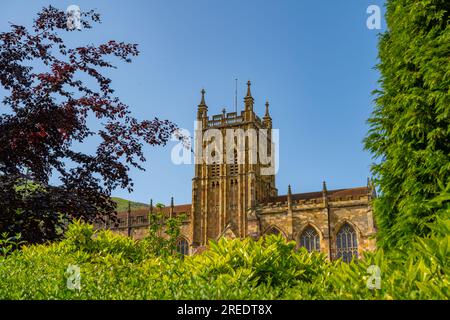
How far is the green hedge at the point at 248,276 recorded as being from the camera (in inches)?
137

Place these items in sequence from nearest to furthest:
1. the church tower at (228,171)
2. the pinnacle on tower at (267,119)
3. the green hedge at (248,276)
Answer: the green hedge at (248,276)
the church tower at (228,171)
the pinnacle on tower at (267,119)

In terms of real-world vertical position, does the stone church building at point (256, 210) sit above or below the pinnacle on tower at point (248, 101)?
below

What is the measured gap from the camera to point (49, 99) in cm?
913

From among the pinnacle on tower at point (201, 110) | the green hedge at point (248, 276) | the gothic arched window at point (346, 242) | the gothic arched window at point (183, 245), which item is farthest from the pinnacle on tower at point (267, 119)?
the green hedge at point (248, 276)

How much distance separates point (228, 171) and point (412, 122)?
144 ft

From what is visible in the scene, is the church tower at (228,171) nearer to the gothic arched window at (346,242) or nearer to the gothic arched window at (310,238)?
the gothic arched window at (310,238)

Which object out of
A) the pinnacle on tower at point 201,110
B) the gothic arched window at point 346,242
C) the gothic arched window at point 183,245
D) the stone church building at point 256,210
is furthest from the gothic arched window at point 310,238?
the pinnacle on tower at point 201,110

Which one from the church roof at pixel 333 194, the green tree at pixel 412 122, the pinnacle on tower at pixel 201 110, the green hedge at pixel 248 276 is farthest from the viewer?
the pinnacle on tower at pixel 201 110

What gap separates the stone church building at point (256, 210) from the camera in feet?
135

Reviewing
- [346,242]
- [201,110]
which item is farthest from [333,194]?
[201,110]

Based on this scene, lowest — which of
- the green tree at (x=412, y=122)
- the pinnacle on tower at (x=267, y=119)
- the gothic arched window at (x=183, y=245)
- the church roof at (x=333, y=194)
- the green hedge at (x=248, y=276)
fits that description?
the green hedge at (x=248, y=276)

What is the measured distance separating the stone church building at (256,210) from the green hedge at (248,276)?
106 feet

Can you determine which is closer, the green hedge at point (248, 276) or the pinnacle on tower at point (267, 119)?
the green hedge at point (248, 276)

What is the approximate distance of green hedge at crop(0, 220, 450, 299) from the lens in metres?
3.48
